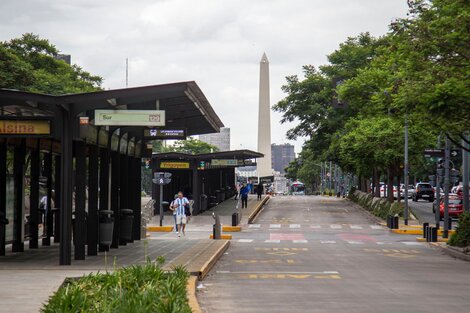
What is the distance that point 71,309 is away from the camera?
1000 cm

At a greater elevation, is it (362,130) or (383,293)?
(362,130)

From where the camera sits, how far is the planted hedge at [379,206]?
53.8m

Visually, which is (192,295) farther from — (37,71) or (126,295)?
(37,71)

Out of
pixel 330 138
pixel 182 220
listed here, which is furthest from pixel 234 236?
pixel 330 138

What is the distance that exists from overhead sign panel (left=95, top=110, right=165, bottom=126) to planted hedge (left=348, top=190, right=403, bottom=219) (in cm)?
3446

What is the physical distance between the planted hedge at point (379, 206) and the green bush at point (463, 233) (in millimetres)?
22440

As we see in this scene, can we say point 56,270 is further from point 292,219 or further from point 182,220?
point 292,219

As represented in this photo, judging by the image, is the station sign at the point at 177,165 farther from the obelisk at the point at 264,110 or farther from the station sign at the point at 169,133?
the obelisk at the point at 264,110

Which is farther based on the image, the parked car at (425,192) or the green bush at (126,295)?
the parked car at (425,192)

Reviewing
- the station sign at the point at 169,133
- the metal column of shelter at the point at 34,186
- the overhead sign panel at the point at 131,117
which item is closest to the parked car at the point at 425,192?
the station sign at the point at 169,133

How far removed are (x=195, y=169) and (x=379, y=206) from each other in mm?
13008

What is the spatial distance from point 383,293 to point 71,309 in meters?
7.68

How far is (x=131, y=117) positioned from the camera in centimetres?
2002

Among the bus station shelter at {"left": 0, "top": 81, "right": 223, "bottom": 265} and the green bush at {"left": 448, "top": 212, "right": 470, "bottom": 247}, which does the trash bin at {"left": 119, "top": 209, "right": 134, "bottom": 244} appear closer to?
the bus station shelter at {"left": 0, "top": 81, "right": 223, "bottom": 265}
